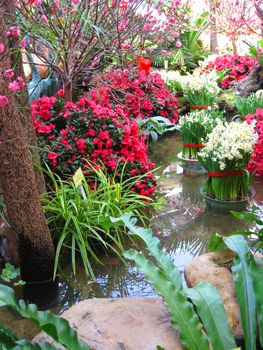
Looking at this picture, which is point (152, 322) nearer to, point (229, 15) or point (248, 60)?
point (248, 60)

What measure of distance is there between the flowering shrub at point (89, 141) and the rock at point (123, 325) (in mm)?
2003

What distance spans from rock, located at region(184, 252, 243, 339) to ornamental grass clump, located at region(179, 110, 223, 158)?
268 centimetres

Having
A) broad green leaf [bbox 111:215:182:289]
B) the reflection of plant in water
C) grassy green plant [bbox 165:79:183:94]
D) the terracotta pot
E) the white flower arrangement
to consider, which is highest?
grassy green plant [bbox 165:79:183:94]

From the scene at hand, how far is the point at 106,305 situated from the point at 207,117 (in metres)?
3.53

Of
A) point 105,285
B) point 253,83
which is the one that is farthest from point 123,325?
point 253,83

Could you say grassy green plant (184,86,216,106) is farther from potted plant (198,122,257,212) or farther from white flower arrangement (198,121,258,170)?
white flower arrangement (198,121,258,170)

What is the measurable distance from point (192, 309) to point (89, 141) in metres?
2.52

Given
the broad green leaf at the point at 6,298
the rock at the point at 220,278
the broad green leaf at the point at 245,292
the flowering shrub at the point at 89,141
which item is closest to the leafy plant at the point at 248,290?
the broad green leaf at the point at 245,292

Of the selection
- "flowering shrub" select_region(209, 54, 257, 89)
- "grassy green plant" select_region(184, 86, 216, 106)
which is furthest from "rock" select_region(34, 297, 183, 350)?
"flowering shrub" select_region(209, 54, 257, 89)

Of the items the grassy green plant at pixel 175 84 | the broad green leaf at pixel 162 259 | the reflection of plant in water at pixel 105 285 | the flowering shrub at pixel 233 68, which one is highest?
the flowering shrub at pixel 233 68

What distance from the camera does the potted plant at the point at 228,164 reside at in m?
4.11

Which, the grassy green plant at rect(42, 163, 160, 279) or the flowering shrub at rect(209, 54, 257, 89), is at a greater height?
the flowering shrub at rect(209, 54, 257, 89)

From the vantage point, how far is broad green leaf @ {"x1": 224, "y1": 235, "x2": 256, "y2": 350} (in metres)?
2.22

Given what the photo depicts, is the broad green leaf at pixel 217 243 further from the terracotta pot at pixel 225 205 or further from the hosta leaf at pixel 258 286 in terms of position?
the terracotta pot at pixel 225 205
